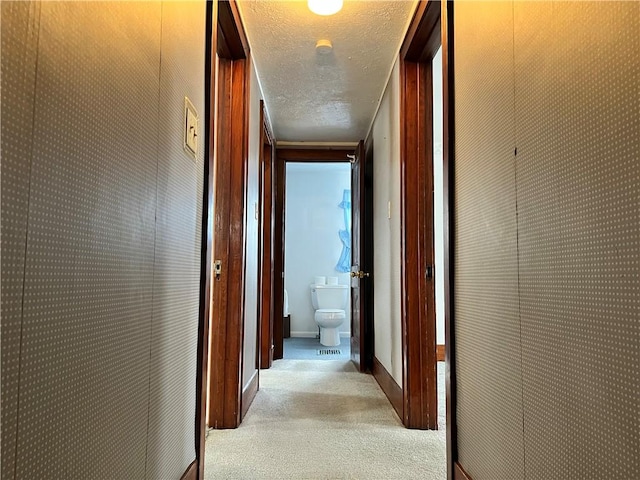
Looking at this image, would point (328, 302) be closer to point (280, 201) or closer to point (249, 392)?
point (280, 201)

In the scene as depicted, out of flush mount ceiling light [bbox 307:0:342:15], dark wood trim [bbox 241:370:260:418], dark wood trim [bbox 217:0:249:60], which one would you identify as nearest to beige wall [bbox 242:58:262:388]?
dark wood trim [bbox 241:370:260:418]

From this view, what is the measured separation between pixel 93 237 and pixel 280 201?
10.0 feet

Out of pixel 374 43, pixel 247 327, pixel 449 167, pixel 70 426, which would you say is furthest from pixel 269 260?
pixel 70 426

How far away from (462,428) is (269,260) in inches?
89.9

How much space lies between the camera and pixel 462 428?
4.10 feet

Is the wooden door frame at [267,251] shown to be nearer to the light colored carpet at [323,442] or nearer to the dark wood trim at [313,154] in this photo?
the dark wood trim at [313,154]

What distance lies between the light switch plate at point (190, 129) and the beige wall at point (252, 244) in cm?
98

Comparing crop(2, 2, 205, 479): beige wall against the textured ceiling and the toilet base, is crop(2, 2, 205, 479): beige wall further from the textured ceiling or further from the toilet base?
the toilet base

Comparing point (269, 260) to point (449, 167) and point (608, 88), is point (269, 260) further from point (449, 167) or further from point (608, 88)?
point (608, 88)

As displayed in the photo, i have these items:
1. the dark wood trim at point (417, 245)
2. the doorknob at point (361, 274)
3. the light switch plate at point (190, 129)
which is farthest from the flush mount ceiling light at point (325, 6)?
the doorknob at point (361, 274)

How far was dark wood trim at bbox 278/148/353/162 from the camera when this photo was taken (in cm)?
374

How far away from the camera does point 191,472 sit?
1.21 m

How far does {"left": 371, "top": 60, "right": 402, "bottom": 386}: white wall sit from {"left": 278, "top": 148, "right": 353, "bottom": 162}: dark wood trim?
63 cm

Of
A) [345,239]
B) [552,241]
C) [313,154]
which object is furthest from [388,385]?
[345,239]
